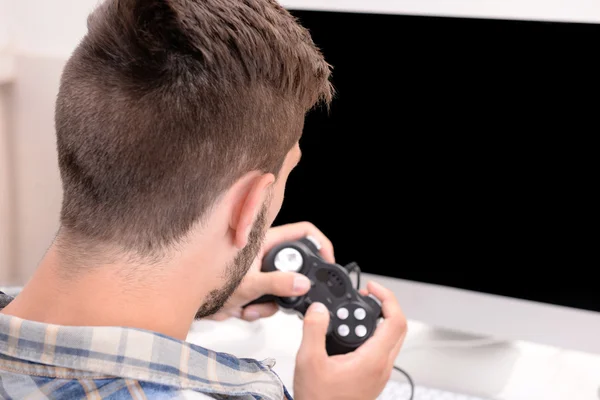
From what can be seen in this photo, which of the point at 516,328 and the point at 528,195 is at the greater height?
the point at 528,195

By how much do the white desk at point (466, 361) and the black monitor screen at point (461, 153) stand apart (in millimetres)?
124

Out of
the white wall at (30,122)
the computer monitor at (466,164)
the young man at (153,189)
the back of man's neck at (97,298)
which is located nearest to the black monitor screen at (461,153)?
the computer monitor at (466,164)

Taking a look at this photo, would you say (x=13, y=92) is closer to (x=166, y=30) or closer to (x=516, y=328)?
(x=166, y=30)

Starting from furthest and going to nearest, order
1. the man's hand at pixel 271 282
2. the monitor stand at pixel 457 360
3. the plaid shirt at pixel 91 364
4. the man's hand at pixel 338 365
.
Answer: the monitor stand at pixel 457 360, the man's hand at pixel 271 282, the man's hand at pixel 338 365, the plaid shirt at pixel 91 364

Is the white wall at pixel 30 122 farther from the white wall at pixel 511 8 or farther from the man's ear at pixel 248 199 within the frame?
the man's ear at pixel 248 199

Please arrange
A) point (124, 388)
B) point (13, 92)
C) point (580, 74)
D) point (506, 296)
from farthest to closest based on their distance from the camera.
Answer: point (13, 92) → point (506, 296) → point (580, 74) → point (124, 388)

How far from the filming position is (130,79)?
1.51 ft

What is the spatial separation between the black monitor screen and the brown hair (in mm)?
327

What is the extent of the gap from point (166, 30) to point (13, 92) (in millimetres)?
828

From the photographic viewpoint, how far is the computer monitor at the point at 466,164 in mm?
766

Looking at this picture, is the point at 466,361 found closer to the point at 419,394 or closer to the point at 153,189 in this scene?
the point at 419,394

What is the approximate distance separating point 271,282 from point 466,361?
0.34 meters

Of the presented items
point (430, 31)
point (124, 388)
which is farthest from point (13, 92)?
point (124, 388)

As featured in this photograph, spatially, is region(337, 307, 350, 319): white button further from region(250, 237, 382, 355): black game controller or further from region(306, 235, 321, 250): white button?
region(306, 235, 321, 250): white button
